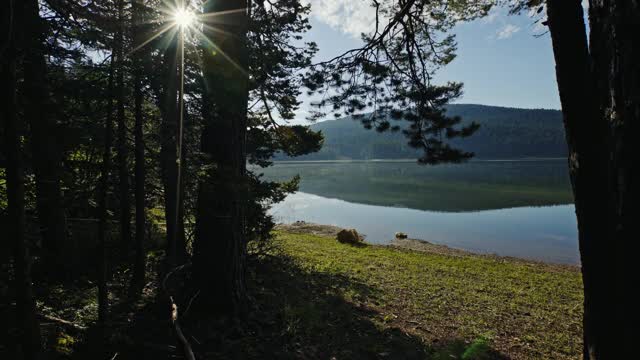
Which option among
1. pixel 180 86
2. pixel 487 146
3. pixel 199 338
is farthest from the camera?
pixel 487 146

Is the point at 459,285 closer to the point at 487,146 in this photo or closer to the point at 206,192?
the point at 206,192

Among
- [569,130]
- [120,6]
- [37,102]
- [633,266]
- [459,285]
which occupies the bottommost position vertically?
[459,285]

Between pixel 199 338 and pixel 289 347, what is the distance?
1359 mm

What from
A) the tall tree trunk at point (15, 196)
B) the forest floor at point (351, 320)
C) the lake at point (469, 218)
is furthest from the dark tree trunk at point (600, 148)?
the lake at point (469, 218)

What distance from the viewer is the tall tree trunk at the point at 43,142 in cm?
426

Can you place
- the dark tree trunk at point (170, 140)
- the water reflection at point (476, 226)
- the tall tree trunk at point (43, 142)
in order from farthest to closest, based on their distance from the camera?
the water reflection at point (476, 226) < the dark tree trunk at point (170, 140) < the tall tree trunk at point (43, 142)

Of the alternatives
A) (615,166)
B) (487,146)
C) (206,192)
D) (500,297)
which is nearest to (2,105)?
(206,192)

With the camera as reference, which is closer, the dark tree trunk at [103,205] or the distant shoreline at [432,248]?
the dark tree trunk at [103,205]

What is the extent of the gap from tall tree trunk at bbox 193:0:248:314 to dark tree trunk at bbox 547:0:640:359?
4210mm

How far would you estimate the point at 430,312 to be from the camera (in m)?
7.14

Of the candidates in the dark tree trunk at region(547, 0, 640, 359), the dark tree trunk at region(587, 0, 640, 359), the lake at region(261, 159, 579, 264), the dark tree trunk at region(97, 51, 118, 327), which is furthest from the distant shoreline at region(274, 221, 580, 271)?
the dark tree trunk at region(587, 0, 640, 359)

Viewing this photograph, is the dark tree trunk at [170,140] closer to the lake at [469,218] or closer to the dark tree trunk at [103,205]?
the dark tree trunk at [103,205]

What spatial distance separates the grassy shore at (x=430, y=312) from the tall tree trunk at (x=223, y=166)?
4.84 feet

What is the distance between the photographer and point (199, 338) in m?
4.78
